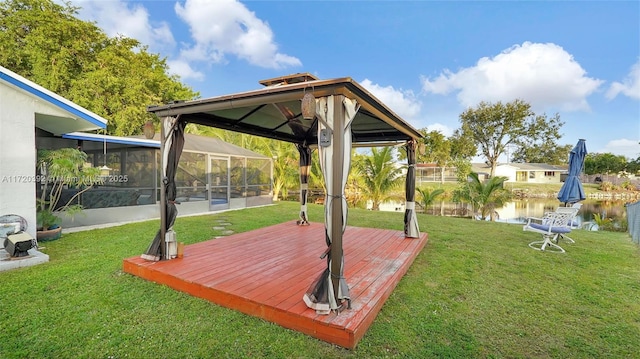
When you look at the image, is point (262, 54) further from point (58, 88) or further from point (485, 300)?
point (485, 300)

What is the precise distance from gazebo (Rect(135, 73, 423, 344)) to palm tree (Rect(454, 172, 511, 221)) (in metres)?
5.06

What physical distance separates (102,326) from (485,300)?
3.98 m

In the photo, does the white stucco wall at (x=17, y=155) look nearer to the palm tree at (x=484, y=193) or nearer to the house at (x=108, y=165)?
the house at (x=108, y=165)

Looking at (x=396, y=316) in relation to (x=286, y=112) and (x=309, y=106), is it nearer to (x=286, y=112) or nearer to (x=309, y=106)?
(x=309, y=106)

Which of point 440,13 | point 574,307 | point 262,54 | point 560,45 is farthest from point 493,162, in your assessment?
point 574,307

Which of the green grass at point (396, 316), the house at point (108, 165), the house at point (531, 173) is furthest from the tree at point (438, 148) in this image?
the green grass at point (396, 316)

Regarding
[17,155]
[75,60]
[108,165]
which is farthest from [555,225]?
[75,60]

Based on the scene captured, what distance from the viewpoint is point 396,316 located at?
2.82 metres

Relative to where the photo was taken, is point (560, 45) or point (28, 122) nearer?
point (28, 122)

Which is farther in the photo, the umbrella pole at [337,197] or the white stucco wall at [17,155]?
the white stucco wall at [17,155]

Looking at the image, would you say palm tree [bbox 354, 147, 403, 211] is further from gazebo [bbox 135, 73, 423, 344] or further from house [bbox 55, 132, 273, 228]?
house [bbox 55, 132, 273, 228]

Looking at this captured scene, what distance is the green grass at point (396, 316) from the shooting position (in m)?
2.28

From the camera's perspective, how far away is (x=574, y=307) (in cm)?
307

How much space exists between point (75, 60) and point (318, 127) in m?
17.5
